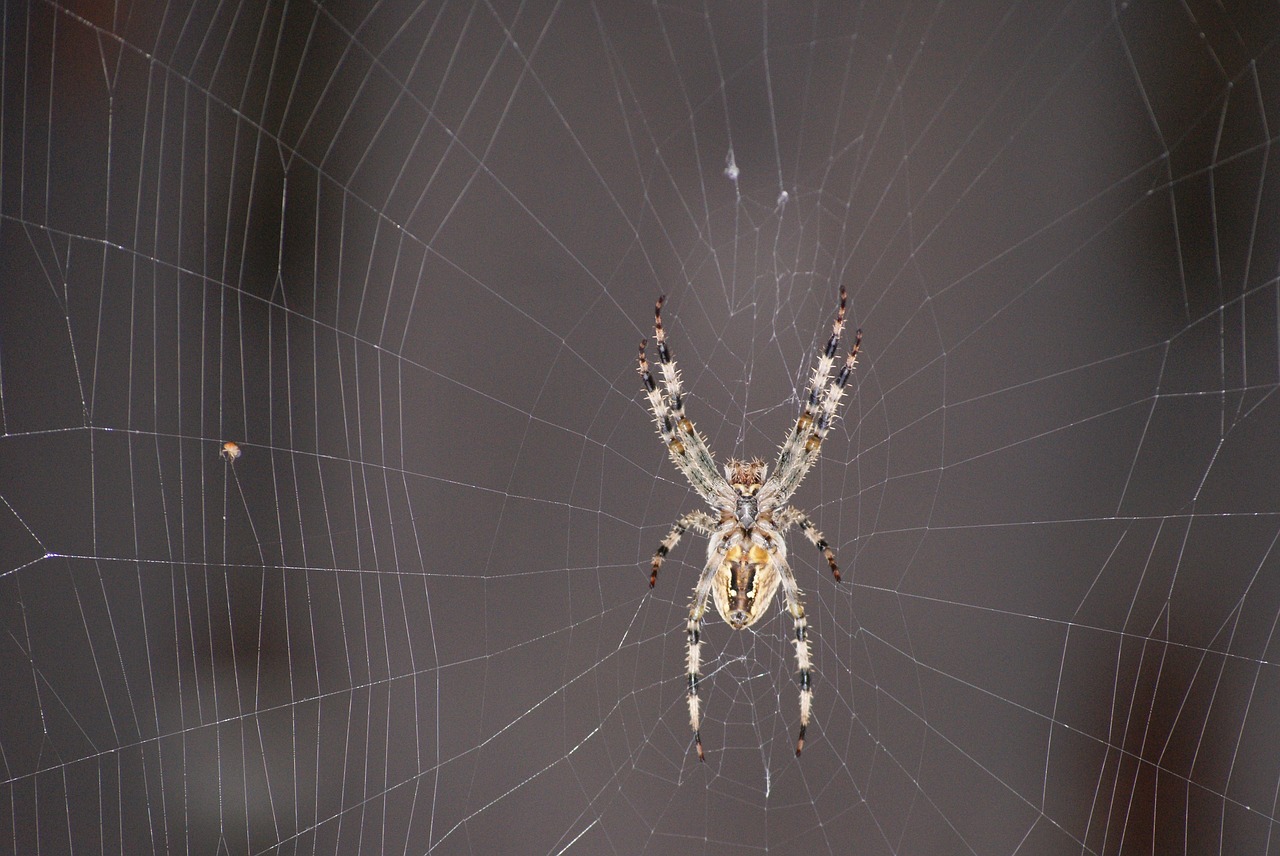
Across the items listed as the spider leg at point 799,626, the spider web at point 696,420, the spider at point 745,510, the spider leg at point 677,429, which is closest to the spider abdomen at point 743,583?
the spider at point 745,510

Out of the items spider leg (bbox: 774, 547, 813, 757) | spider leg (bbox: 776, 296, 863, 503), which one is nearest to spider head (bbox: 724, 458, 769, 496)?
spider leg (bbox: 776, 296, 863, 503)

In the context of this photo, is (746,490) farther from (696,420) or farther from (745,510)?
(696,420)

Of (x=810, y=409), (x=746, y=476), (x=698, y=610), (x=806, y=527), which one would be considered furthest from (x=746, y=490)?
(x=698, y=610)

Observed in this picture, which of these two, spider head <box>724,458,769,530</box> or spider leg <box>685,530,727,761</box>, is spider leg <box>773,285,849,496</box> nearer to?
spider head <box>724,458,769,530</box>

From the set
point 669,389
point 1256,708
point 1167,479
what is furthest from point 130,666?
point 1256,708

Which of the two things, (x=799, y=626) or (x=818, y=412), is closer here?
(x=818, y=412)

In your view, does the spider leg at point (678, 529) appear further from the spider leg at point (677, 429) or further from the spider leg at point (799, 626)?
the spider leg at point (799, 626)

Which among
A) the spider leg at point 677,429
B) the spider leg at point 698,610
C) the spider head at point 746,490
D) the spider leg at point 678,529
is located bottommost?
the spider leg at point 698,610
